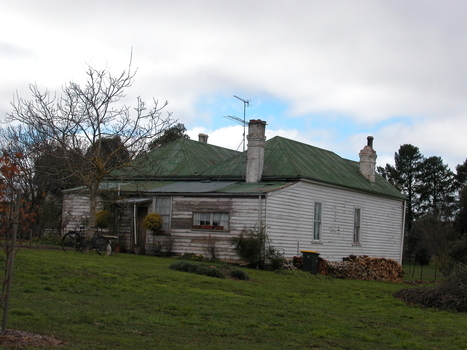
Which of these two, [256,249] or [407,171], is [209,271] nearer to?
[256,249]

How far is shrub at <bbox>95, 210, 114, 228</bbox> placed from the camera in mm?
23219

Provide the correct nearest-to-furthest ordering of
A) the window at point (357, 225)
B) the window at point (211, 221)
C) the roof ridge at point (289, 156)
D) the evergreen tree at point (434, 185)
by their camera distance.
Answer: the window at point (211, 221) → the roof ridge at point (289, 156) → the window at point (357, 225) → the evergreen tree at point (434, 185)

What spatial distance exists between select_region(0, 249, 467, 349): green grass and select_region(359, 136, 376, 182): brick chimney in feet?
52.1

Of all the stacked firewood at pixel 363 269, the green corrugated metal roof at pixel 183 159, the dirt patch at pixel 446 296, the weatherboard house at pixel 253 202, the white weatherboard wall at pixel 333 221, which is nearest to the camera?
the dirt patch at pixel 446 296

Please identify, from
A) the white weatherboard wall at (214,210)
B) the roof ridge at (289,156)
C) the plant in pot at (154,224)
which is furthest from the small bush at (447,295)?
the plant in pot at (154,224)

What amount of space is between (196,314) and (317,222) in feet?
49.8

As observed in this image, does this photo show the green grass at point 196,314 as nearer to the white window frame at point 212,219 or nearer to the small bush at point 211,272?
the small bush at point 211,272

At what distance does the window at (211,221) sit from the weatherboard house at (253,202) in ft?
0.13

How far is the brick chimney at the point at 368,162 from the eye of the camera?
3081 cm

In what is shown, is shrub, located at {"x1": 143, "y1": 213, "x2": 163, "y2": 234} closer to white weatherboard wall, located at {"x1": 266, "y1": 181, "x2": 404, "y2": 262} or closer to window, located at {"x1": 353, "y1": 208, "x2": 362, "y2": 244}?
white weatherboard wall, located at {"x1": 266, "y1": 181, "x2": 404, "y2": 262}

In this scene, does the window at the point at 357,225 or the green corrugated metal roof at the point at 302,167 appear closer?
the green corrugated metal roof at the point at 302,167

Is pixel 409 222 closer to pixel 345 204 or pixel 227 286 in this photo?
pixel 345 204

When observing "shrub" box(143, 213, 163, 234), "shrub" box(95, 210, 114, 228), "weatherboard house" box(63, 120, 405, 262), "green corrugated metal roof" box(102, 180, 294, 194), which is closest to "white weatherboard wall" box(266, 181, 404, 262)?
"weatherboard house" box(63, 120, 405, 262)

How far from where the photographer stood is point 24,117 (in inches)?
763
